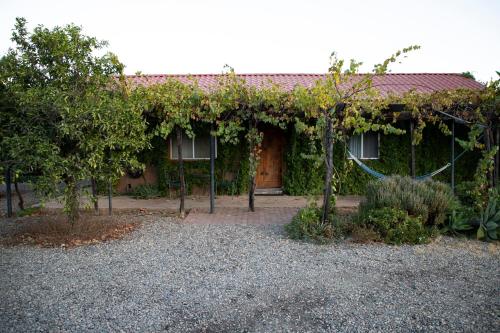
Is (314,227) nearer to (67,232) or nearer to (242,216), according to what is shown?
(242,216)

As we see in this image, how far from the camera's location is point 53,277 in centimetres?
405

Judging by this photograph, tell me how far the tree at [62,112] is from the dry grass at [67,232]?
0.44 metres

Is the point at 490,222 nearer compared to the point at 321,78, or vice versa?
the point at 490,222

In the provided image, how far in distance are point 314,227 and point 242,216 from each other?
196 centimetres

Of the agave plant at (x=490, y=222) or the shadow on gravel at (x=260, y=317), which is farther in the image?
the agave plant at (x=490, y=222)

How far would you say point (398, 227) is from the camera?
17.3 ft

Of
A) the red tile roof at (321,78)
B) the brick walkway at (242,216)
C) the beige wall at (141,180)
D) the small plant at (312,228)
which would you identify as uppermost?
the red tile roof at (321,78)

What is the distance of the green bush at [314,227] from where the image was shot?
17.9 ft

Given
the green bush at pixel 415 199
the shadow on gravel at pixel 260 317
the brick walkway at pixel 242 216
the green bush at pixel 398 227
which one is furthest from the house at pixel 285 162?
the shadow on gravel at pixel 260 317

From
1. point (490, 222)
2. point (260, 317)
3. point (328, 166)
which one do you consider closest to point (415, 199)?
point (490, 222)

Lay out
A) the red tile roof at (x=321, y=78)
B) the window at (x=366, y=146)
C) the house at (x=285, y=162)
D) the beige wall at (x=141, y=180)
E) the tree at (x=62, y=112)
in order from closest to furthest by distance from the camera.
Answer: the tree at (x=62, y=112) → the house at (x=285, y=162) → the beige wall at (x=141, y=180) → the window at (x=366, y=146) → the red tile roof at (x=321, y=78)

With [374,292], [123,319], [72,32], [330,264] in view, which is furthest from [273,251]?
[72,32]

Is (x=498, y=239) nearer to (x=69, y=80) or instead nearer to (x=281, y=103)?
(x=281, y=103)

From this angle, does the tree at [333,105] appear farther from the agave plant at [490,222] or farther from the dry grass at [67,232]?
the dry grass at [67,232]
